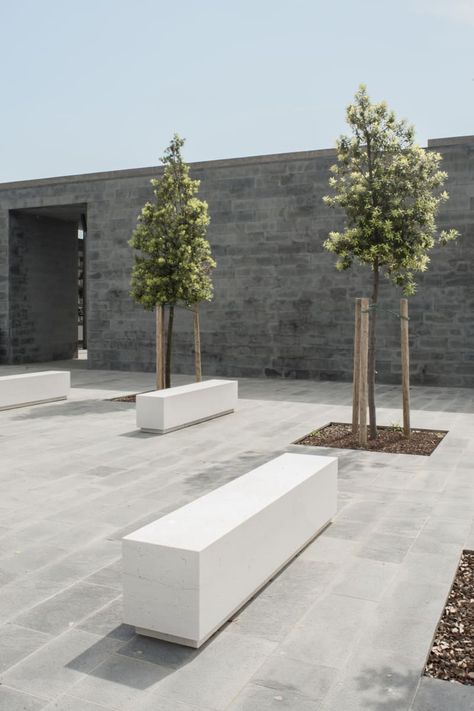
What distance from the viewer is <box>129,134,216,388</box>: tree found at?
14.0 metres

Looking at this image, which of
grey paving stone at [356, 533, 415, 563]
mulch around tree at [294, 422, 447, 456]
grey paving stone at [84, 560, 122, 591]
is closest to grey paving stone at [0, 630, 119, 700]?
grey paving stone at [84, 560, 122, 591]

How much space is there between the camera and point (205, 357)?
66.3 ft

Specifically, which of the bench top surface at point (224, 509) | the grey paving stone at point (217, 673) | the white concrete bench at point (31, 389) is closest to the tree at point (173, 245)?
the white concrete bench at point (31, 389)

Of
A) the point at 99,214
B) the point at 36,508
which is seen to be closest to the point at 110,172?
the point at 99,214

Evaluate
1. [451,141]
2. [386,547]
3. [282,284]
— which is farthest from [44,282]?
[386,547]

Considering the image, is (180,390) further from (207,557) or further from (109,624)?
(207,557)

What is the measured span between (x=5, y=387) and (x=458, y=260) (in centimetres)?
1111

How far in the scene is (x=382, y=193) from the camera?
10.2m

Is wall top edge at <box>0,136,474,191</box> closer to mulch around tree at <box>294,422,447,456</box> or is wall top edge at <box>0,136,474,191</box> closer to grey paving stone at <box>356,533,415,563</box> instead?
mulch around tree at <box>294,422,447,456</box>

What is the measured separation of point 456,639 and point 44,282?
22897 millimetres

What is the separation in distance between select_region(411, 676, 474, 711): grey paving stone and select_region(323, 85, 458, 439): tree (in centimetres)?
665

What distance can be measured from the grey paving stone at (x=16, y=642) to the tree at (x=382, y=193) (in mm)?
6880

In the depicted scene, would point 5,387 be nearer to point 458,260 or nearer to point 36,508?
point 36,508

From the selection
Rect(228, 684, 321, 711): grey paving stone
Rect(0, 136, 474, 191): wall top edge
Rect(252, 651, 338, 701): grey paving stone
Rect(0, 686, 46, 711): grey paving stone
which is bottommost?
Rect(252, 651, 338, 701): grey paving stone
